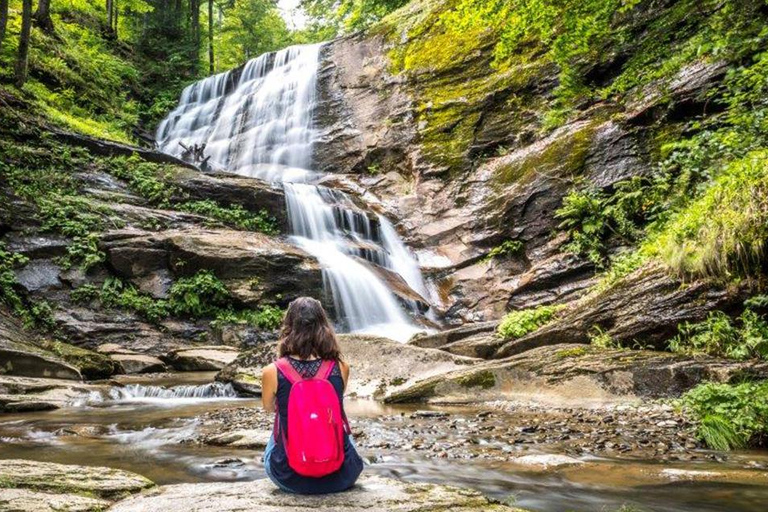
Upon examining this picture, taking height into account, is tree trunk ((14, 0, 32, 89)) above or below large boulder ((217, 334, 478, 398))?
above

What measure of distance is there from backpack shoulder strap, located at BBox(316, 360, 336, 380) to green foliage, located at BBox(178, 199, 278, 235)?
1394 centimetres

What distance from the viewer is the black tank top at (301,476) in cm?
295

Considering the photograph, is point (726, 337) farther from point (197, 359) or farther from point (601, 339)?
point (197, 359)

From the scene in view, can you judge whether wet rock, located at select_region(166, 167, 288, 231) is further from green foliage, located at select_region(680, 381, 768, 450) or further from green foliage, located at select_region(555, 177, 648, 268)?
green foliage, located at select_region(680, 381, 768, 450)

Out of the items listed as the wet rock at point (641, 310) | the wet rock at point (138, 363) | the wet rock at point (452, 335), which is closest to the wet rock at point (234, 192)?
the wet rock at point (138, 363)

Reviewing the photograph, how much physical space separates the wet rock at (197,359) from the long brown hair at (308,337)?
887cm

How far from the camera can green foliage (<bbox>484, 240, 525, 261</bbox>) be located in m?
14.6

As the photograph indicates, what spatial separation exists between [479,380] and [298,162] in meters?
15.4

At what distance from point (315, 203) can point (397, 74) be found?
696 centimetres

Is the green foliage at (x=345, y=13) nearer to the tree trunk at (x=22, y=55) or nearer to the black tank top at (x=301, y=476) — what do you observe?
the tree trunk at (x=22, y=55)

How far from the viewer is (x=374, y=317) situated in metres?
14.3

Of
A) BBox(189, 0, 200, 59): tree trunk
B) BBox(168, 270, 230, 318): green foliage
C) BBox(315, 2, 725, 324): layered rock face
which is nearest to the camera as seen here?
BBox(315, 2, 725, 324): layered rock face

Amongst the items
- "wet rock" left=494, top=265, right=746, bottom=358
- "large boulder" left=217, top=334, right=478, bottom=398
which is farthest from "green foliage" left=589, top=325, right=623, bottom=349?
"large boulder" left=217, top=334, right=478, bottom=398

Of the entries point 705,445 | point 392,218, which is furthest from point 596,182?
point 705,445
